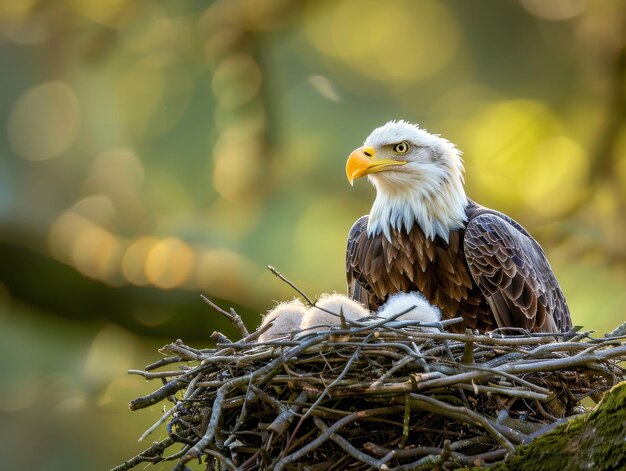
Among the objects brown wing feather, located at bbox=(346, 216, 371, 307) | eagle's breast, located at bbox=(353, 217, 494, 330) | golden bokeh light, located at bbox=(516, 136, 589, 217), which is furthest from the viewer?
golden bokeh light, located at bbox=(516, 136, 589, 217)

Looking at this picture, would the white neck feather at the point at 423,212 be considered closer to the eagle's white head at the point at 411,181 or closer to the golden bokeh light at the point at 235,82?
the eagle's white head at the point at 411,181

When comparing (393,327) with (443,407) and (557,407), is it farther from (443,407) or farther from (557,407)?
(557,407)

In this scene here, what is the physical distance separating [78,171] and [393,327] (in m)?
4.86

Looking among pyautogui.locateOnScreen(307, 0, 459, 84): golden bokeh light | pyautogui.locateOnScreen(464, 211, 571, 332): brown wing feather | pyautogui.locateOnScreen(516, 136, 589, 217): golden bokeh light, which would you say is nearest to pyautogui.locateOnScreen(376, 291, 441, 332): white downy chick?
pyautogui.locateOnScreen(464, 211, 571, 332): brown wing feather

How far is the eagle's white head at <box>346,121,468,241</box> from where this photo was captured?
200 inches

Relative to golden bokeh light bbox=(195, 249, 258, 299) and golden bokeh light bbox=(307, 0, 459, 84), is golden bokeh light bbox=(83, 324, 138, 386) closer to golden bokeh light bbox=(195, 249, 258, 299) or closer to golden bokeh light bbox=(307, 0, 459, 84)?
golden bokeh light bbox=(195, 249, 258, 299)

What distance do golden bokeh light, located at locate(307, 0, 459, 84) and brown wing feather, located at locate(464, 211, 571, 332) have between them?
3.30m

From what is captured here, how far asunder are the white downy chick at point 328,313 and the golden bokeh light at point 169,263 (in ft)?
12.3

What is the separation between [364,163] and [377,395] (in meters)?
1.78

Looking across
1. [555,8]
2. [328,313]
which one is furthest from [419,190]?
[555,8]

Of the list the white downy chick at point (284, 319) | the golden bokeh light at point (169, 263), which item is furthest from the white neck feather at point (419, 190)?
the golden bokeh light at point (169, 263)

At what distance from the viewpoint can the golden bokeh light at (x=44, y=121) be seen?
8.09 metres

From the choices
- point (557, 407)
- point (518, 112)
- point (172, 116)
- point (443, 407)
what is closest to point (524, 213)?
point (518, 112)

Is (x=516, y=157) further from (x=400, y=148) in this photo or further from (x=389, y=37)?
(x=400, y=148)
